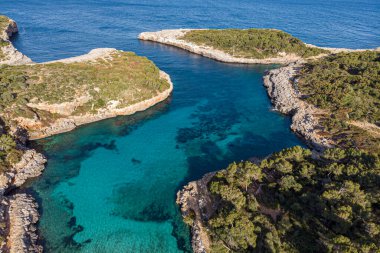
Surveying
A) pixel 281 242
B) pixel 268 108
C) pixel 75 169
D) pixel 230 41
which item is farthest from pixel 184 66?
pixel 281 242

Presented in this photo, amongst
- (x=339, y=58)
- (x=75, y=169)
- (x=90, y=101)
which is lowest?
(x=75, y=169)

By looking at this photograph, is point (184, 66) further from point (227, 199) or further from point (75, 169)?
point (227, 199)

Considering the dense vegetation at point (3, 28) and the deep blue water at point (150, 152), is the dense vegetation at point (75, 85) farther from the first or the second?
the dense vegetation at point (3, 28)

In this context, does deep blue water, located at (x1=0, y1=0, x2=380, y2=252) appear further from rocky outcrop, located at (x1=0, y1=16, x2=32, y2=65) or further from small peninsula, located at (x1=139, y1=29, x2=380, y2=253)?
rocky outcrop, located at (x1=0, y1=16, x2=32, y2=65)

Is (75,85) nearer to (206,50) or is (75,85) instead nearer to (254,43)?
(206,50)

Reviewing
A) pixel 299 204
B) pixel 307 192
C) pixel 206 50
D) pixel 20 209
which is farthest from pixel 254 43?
pixel 20 209

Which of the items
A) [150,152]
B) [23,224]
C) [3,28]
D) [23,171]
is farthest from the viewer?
[3,28]

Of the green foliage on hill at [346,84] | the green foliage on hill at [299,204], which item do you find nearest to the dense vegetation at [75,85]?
the green foliage on hill at [299,204]
